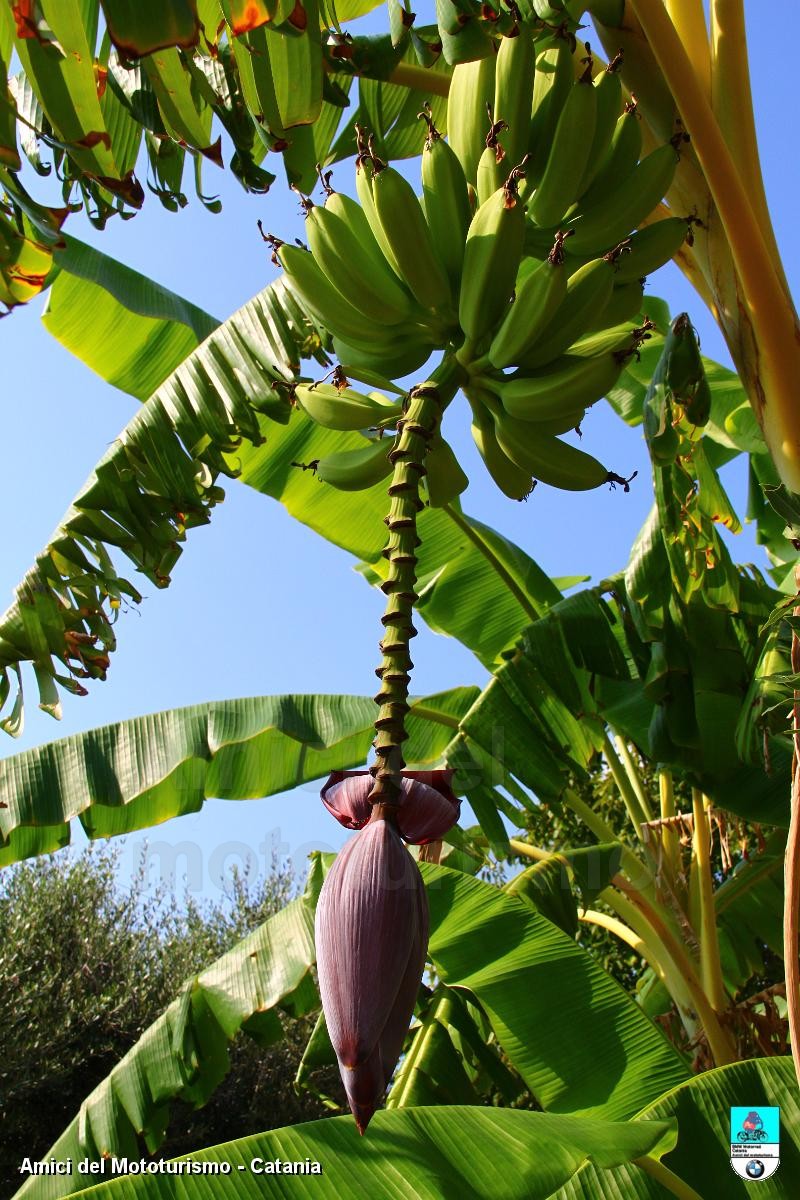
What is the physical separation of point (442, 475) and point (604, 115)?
0.43 metres

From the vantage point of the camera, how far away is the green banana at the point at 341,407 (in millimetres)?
887

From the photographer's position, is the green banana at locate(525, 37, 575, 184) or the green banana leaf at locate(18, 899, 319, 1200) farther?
the green banana leaf at locate(18, 899, 319, 1200)

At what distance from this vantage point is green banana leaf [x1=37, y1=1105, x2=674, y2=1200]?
1146 mm

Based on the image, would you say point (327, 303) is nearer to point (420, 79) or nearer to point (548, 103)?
point (548, 103)

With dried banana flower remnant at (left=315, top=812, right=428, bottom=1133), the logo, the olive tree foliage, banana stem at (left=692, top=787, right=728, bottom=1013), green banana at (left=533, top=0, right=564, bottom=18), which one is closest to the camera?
dried banana flower remnant at (left=315, top=812, right=428, bottom=1133)

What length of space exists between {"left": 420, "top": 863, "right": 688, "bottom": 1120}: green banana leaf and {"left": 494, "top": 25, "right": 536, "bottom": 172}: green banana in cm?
132

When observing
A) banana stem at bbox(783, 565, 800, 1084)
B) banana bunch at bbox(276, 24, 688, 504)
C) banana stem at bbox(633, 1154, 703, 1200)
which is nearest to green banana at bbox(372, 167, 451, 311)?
banana bunch at bbox(276, 24, 688, 504)

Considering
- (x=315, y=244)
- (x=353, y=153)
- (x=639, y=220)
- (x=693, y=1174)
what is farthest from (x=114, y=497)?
(x=693, y=1174)

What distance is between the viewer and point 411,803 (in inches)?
21.0

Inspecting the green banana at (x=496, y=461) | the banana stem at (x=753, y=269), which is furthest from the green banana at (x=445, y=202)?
the banana stem at (x=753, y=269)

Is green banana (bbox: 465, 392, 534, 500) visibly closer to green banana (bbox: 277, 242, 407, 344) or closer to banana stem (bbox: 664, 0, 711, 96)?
green banana (bbox: 277, 242, 407, 344)

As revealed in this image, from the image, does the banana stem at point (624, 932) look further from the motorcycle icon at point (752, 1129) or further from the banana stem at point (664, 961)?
the motorcycle icon at point (752, 1129)

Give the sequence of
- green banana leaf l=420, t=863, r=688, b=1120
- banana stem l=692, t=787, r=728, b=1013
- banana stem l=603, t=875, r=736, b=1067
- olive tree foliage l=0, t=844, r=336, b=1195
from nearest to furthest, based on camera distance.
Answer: green banana leaf l=420, t=863, r=688, b=1120 < banana stem l=603, t=875, r=736, b=1067 < banana stem l=692, t=787, r=728, b=1013 < olive tree foliage l=0, t=844, r=336, b=1195

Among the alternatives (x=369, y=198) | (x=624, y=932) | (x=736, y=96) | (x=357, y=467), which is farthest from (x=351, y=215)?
(x=624, y=932)
